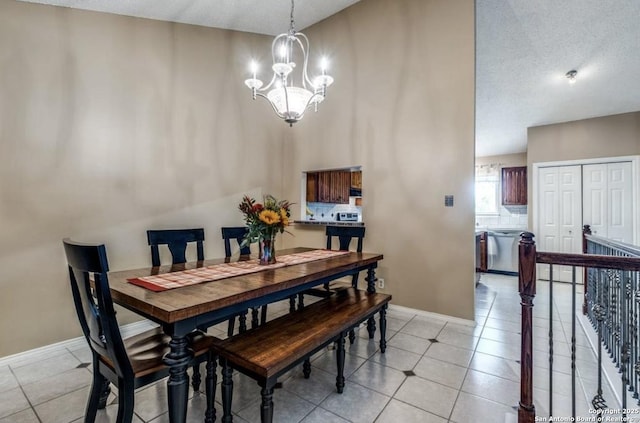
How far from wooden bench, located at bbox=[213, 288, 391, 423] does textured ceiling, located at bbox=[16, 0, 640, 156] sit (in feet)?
10.4

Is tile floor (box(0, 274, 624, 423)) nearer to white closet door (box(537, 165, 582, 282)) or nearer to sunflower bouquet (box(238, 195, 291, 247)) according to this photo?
sunflower bouquet (box(238, 195, 291, 247))

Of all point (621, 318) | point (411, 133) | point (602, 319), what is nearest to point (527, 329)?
point (602, 319)

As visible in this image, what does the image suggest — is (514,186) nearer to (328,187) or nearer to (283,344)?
(328,187)

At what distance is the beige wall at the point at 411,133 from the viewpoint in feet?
10.4

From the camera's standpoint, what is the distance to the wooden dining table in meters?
1.37

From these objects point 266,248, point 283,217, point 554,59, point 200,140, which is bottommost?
point 266,248

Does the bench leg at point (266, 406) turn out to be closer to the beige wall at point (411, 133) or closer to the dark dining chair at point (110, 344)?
the dark dining chair at point (110, 344)

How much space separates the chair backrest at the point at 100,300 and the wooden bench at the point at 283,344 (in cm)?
47

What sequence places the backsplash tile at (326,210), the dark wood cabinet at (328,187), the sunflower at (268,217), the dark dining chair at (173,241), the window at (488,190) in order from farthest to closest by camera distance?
the window at (488,190) → the backsplash tile at (326,210) → the dark wood cabinet at (328,187) → the dark dining chair at (173,241) → the sunflower at (268,217)

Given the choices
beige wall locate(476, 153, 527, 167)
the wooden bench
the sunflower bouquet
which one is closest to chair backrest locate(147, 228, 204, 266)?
the sunflower bouquet

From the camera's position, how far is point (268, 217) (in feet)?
7.39

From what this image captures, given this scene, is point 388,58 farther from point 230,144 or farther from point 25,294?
point 25,294

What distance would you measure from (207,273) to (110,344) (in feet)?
2.46

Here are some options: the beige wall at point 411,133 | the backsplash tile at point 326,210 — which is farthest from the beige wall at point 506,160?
the beige wall at point 411,133
